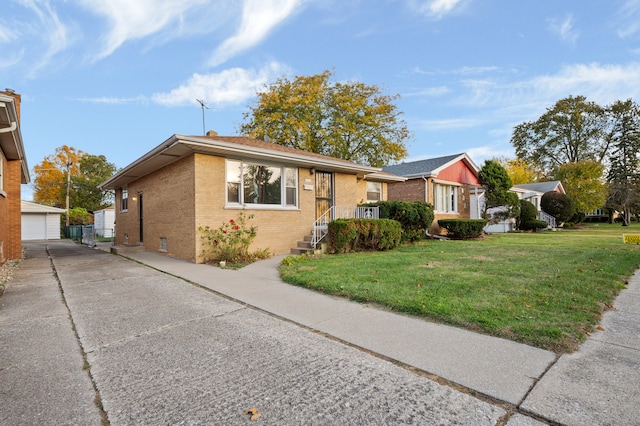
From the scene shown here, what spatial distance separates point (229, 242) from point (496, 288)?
6985 millimetres

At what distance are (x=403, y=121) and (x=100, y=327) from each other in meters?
27.3

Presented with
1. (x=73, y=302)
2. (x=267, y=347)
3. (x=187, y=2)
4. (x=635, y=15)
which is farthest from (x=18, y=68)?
(x=635, y=15)

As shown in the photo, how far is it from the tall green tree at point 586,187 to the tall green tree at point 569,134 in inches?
580

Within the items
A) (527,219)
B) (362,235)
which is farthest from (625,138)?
(362,235)

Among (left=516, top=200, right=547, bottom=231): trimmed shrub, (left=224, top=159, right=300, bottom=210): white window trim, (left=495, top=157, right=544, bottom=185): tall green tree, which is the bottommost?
(left=516, top=200, right=547, bottom=231): trimmed shrub

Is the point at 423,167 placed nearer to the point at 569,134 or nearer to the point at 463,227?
the point at 463,227

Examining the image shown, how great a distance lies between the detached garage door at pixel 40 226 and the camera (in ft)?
83.4

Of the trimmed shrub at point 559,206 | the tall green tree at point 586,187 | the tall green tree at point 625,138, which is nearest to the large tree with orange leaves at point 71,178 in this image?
the trimmed shrub at point 559,206

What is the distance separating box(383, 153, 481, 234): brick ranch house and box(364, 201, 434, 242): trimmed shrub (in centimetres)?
392

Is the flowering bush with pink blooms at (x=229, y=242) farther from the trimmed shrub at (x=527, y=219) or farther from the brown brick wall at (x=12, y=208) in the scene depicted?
the trimmed shrub at (x=527, y=219)

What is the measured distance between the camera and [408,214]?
12.9 m

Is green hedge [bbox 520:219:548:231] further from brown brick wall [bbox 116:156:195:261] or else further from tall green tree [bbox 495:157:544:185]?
brown brick wall [bbox 116:156:195:261]

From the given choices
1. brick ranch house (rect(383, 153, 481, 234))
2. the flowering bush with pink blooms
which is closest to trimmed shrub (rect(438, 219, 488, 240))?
brick ranch house (rect(383, 153, 481, 234))

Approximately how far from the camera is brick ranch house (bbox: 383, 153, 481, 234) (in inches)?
684
